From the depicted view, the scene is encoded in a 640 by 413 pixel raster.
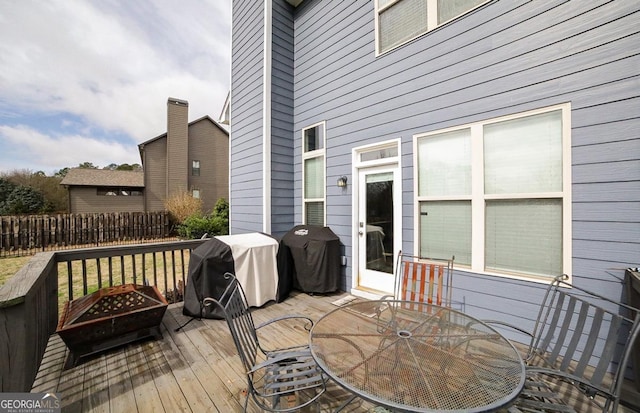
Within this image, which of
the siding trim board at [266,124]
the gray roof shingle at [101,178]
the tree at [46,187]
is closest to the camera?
the siding trim board at [266,124]

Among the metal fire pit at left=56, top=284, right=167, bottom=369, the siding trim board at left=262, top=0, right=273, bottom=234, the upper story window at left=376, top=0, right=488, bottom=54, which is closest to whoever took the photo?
the metal fire pit at left=56, top=284, right=167, bottom=369

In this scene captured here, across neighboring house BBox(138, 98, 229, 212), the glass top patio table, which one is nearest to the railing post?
the glass top patio table

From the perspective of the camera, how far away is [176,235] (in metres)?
12.4

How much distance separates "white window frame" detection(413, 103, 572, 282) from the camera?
2.29 m

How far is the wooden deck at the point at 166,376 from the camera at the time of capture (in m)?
1.83

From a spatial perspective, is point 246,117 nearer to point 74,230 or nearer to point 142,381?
point 142,381

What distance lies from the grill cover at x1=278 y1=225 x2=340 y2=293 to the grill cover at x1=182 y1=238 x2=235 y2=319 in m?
0.90

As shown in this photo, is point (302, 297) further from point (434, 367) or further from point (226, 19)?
point (226, 19)

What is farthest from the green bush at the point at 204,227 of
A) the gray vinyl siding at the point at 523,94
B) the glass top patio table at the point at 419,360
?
the glass top patio table at the point at 419,360

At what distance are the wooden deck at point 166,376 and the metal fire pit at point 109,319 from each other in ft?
0.36

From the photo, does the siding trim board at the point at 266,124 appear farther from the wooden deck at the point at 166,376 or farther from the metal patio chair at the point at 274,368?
the metal patio chair at the point at 274,368

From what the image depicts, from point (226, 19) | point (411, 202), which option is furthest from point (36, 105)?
point (411, 202)

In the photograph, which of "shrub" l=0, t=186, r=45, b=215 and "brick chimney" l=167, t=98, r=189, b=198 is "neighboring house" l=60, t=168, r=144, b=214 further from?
"shrub" l=0, t=186, r=45, b=215

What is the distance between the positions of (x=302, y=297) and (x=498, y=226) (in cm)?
288
